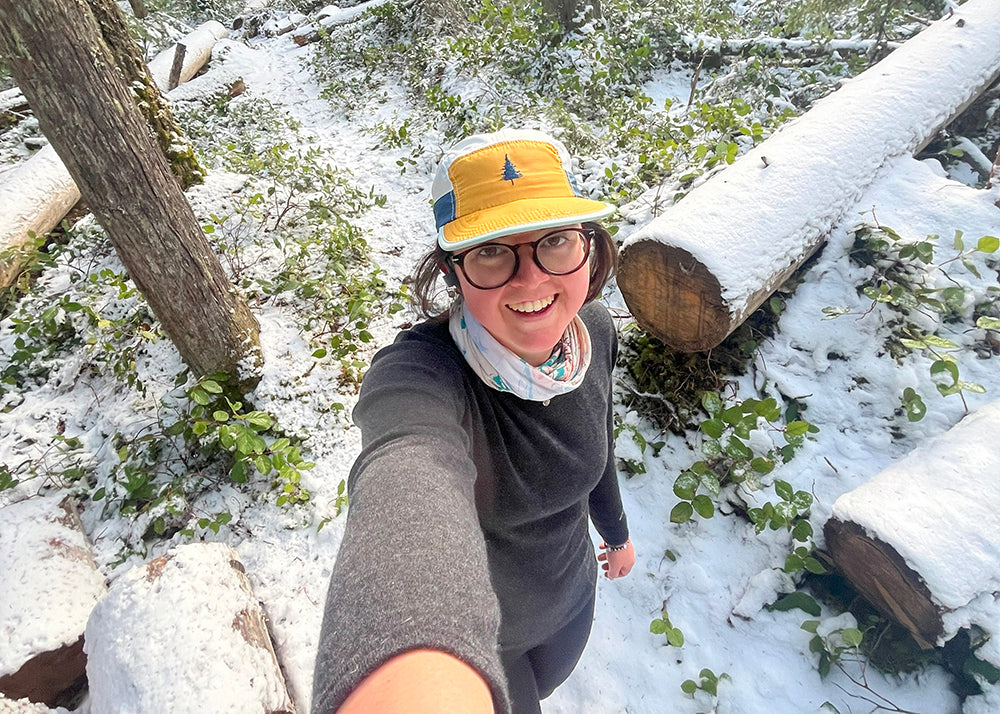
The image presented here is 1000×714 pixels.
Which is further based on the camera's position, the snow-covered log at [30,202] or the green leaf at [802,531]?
the snow-covered log at [30,202]

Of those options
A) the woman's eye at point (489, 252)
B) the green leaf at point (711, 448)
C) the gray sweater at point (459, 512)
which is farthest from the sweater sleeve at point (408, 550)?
the green leaf at point (711, 448)

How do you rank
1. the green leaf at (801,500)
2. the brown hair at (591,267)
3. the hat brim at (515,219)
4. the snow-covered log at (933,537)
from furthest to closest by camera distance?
the green leaf at (801,500), the snow-covered log at (933,537), the brown hair at (591,267), the hat brim at (515,219)

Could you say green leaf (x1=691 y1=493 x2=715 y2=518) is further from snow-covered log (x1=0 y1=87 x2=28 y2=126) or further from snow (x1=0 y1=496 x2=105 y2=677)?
snow-covered log (x1=0 y1=87 x2=28 y2=126)

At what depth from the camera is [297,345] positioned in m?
3.52

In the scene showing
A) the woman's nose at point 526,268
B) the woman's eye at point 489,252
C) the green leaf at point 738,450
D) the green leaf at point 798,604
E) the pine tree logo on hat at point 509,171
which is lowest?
the green leaf at point 798,604

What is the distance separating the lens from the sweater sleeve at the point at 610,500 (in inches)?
71.0

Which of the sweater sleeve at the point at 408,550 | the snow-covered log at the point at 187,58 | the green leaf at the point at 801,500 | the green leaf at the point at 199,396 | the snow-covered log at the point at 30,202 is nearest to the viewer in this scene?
the sweater sleeve at the point at 408,550

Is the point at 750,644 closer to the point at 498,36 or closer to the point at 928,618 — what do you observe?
the point at 928,618

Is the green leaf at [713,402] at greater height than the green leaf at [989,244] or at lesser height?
lesser

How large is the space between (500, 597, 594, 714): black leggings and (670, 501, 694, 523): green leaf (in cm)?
79

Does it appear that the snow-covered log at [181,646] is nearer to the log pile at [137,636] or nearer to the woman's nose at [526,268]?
the log pile at [137,636]

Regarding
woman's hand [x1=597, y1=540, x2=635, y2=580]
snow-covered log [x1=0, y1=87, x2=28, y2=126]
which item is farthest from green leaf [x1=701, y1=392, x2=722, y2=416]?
snow-covered log [x1=0, y1=87, x2=28, y2=126]

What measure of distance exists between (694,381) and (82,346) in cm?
456

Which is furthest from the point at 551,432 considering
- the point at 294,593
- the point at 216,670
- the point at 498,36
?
the point at 498,36
